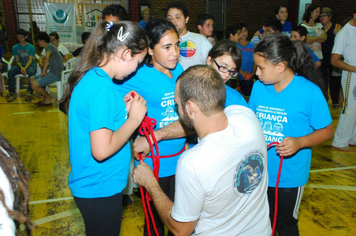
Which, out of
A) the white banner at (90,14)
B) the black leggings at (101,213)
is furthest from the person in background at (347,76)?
the white banner at (90,14)

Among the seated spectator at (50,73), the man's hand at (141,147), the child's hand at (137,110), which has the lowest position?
the seated spectator at (50,73)

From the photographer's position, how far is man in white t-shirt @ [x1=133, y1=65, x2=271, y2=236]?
47.0 inches

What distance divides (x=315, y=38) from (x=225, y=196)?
20.3ft

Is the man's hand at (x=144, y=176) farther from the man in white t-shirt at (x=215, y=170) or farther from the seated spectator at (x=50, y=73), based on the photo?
the seated spectator at (x=50, y=73)

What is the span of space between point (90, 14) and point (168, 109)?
10.5m

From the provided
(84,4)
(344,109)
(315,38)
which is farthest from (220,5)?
(344,109)

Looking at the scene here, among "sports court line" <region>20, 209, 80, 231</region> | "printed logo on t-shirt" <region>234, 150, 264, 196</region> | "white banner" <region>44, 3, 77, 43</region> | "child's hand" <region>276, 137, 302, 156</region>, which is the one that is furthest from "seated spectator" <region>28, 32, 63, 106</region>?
"printed logo on t-shirt" <region>234, 150, 264, 196</region>

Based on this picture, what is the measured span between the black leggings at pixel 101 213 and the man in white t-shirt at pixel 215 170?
303 mm

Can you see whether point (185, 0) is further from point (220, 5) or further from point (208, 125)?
point (208, 125)

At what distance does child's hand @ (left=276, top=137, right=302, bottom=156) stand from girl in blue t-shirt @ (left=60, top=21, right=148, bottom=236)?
0.78 meters

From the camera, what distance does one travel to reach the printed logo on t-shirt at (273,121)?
1.92 meters

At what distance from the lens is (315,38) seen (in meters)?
6.52

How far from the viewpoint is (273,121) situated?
1.96 m

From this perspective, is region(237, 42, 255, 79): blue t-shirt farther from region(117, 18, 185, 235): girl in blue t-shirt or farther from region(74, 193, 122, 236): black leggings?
region(74, 193, 122, 236): black leggings
